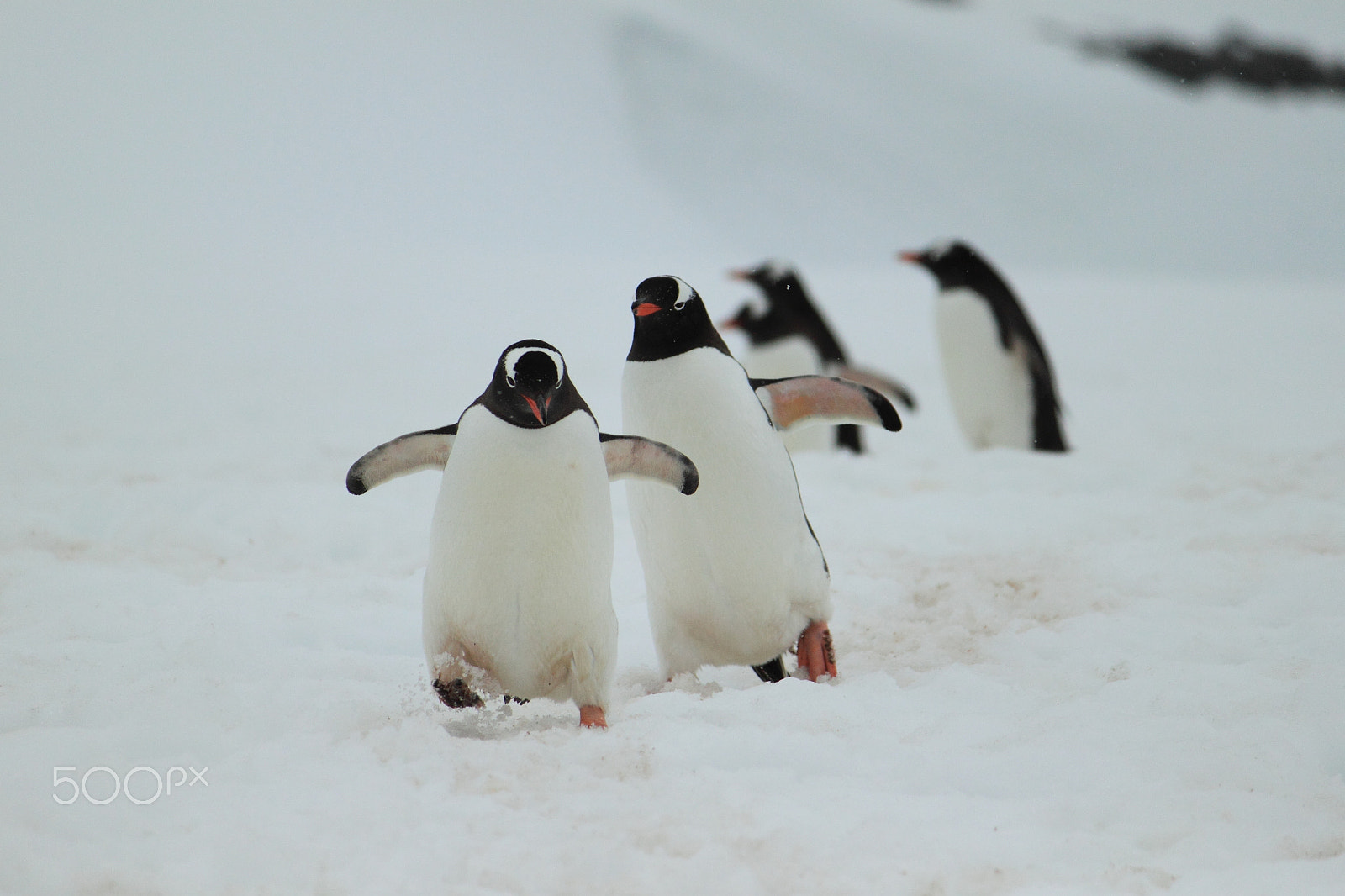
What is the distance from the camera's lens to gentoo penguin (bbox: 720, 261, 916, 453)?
5.81 metres

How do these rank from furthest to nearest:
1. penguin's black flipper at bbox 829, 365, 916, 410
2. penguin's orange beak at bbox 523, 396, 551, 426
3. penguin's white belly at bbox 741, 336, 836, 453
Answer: penguin's white belly at bbox 741, 336, 836, 453, penguin's black flipper at bbox 829, 365, 916, 410, penguin's orange beak at bbox 523, 396, 551, 426

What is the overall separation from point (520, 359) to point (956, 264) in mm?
4327

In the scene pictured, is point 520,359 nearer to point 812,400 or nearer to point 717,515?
point 717,515

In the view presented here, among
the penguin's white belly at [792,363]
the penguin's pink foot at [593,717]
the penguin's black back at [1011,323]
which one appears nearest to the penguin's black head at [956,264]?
the penguin's black back at [1011,323]

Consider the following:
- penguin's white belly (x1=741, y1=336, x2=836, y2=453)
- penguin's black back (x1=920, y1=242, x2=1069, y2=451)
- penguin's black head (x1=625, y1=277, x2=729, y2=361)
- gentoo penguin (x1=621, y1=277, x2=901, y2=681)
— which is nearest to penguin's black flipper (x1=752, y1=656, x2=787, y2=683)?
gentoo penguin (x1=621, y1=277, x2=901, y2=681)

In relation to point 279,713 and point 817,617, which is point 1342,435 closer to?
point 817,617

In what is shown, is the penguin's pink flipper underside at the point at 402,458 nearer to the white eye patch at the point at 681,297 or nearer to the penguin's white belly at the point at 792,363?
the white eye patch at the point at 681,297

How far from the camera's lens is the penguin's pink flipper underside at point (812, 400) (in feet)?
8.36

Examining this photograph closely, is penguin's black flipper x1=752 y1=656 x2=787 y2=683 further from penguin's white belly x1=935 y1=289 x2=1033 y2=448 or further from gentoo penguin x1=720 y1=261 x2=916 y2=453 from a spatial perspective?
penguin's white belly x1=935 y1=289 x2=1033 y2=448

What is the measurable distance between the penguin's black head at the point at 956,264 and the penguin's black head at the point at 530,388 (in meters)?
4.17

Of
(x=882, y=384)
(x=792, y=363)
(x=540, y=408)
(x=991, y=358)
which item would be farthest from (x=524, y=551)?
(x=991, y=358)

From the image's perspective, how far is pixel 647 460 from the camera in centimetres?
219

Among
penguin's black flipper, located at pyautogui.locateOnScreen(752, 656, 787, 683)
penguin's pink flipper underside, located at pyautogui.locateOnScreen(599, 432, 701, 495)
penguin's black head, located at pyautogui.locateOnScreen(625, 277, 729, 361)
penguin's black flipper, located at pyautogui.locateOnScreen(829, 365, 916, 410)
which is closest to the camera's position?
penguin's pink flipper underside, located at pyautogui.locateOnScreen(599, 432, 701, 495)

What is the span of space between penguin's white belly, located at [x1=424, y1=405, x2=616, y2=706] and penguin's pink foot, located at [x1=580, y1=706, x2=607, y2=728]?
0.01 m
